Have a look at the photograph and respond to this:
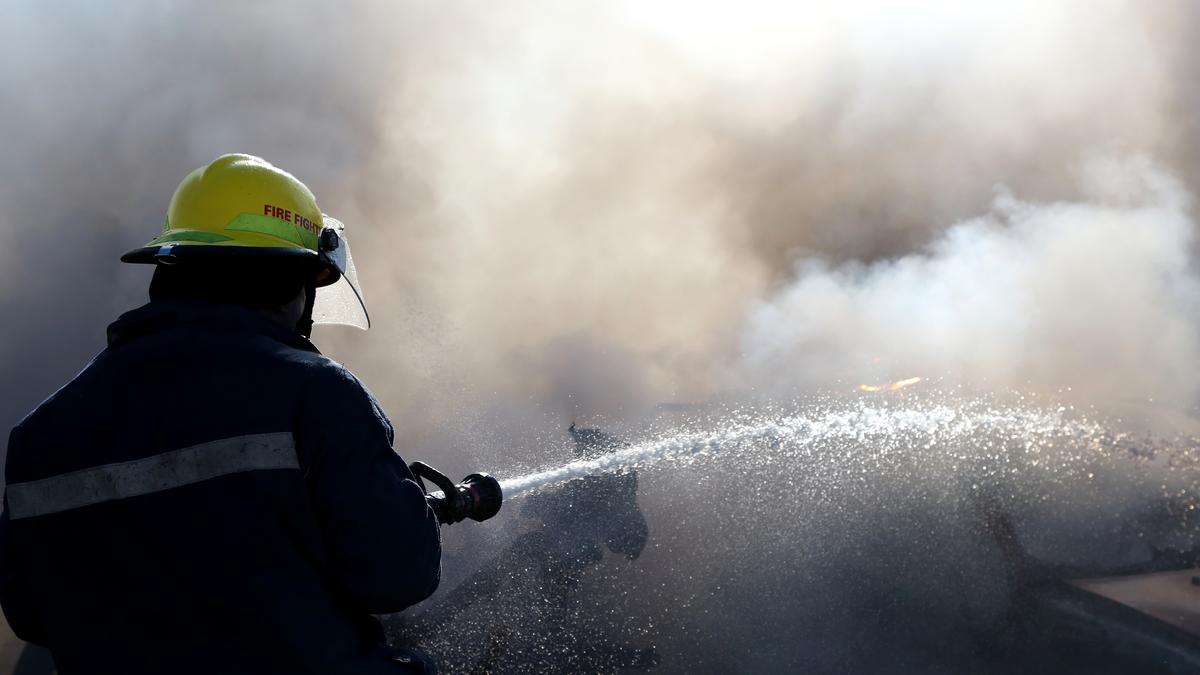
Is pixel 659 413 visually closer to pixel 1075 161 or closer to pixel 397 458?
pixel 397 458

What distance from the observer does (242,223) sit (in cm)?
138

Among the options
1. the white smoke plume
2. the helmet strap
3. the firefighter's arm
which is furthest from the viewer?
the white smoke plume

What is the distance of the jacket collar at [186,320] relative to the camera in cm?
121

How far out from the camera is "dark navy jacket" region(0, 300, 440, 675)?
1.11 meters

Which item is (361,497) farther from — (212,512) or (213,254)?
(213,254)

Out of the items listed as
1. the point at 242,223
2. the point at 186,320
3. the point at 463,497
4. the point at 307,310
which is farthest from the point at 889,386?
the point at 186,320

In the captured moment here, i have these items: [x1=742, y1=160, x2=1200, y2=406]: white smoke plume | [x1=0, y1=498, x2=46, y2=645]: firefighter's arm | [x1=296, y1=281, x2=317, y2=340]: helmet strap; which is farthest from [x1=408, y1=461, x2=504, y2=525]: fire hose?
[x1=742, y1=160, x2=1200, y2=406]: white smoke plume

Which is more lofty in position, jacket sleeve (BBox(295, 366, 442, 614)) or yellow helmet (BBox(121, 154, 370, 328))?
yellow helmet (BBox(121, 154, 370, 328))

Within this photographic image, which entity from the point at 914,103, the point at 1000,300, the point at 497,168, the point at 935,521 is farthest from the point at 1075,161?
the point at 935,521

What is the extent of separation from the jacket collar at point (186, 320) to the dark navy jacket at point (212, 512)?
1 centimetres

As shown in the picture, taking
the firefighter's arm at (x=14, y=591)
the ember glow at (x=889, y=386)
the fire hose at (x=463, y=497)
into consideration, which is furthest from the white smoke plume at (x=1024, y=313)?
the firefighter's arm at (x=14, y=591)

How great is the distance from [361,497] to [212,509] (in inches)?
7.2

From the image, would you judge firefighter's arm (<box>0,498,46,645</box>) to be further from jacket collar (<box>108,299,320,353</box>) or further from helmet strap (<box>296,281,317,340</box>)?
helmet strap (<box>296,281,317,340</box>)

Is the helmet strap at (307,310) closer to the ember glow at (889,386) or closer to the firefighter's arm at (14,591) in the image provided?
the firefighter's arm at (14,591)
